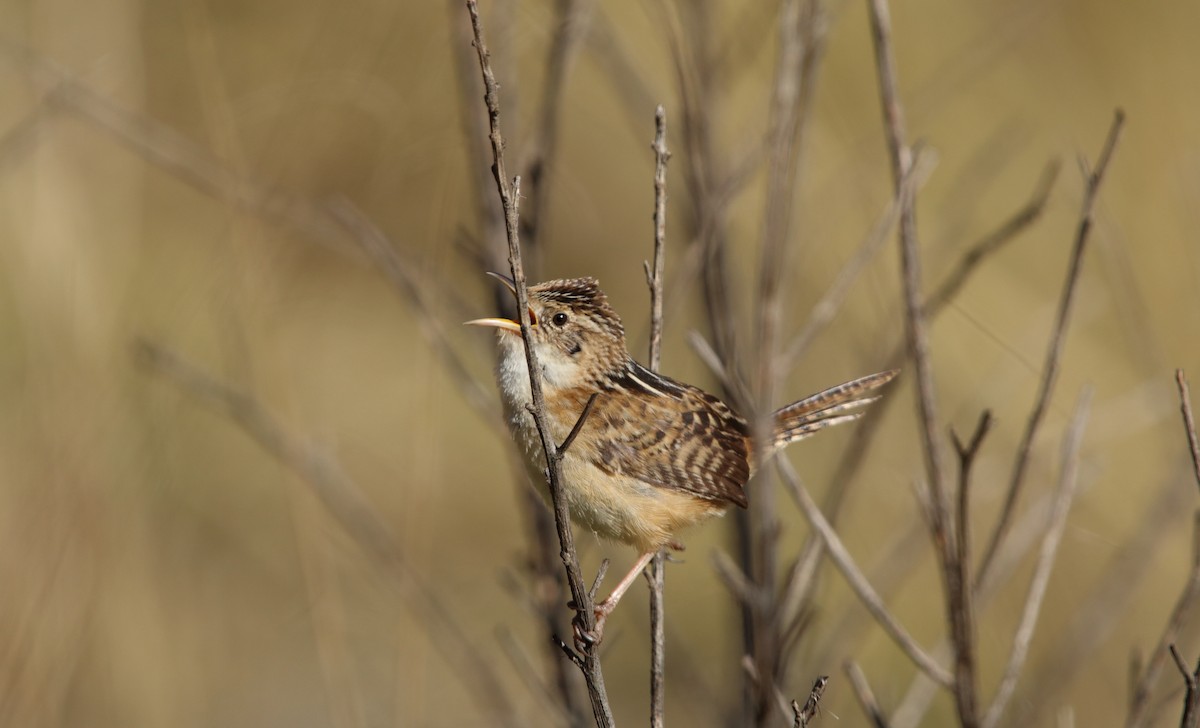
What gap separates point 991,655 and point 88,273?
4752 millimetres

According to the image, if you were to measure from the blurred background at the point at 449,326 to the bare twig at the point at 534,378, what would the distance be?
3.04 ft

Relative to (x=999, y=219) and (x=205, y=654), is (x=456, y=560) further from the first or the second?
(x=999, y=219)

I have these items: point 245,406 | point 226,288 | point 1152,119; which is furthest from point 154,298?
point 1152,119

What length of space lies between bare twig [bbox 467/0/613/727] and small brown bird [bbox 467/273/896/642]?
0.61m

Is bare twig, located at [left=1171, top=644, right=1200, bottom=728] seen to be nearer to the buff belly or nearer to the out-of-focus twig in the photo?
the out-of-focus twig

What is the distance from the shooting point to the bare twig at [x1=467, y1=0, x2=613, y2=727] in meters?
1.65

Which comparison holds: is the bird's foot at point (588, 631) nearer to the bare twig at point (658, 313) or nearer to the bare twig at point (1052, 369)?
the bare twig at point (658, 313)

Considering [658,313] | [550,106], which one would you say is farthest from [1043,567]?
[550,106]

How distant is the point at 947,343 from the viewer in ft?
22.3

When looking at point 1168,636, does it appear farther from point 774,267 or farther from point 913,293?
point 774,267

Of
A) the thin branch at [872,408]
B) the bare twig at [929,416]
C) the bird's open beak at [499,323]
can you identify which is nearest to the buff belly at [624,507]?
the thin branch at [872,408]

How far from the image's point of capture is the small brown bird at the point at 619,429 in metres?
2.65

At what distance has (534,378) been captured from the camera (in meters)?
1.81

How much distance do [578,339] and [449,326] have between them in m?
1.49
